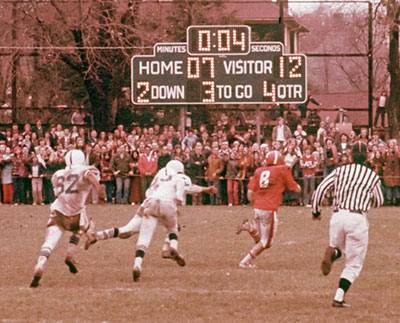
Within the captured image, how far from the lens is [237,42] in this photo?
3334cm

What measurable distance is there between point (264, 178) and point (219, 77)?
1591cm

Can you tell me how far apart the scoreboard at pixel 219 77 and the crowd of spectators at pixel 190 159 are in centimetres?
117

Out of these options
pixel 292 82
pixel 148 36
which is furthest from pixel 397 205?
pixel 148 36

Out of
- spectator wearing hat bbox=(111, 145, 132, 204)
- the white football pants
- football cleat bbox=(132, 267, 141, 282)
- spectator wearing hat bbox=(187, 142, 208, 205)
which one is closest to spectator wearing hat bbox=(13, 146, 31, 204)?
spectator wearing hat bbox=(111, 145, 132, 204)

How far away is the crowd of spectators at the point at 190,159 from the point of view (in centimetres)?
3381

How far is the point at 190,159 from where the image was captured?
112 feet

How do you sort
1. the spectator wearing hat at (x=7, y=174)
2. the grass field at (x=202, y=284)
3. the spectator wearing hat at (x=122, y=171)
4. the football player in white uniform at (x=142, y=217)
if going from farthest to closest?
the spectator wearing hat at (x=7, y=174) < the spectator wearing hat at (x=122, y=171) < the football player in white uniform at (x=142, y=217) < the grass field at (x=202, y=284)

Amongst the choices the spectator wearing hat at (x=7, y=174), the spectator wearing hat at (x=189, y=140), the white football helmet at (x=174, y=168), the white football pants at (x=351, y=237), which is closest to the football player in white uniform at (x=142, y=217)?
the white football helmet at (x=174, y=168)

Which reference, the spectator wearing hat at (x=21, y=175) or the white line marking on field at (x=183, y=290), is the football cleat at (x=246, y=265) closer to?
the white line marking on field at (x=183, y=290)

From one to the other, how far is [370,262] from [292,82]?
15.2m

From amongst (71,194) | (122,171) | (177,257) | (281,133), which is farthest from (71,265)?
(281,133)

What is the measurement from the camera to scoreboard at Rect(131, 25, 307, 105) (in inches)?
1336

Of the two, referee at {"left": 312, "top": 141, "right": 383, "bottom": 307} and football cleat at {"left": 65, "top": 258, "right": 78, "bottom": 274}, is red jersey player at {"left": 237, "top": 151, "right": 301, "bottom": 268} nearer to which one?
football cleat at {"left": 65, "top": 258, "right": 78, "bottom": 274}

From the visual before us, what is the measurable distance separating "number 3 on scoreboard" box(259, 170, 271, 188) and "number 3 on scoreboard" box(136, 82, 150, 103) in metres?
16.2
